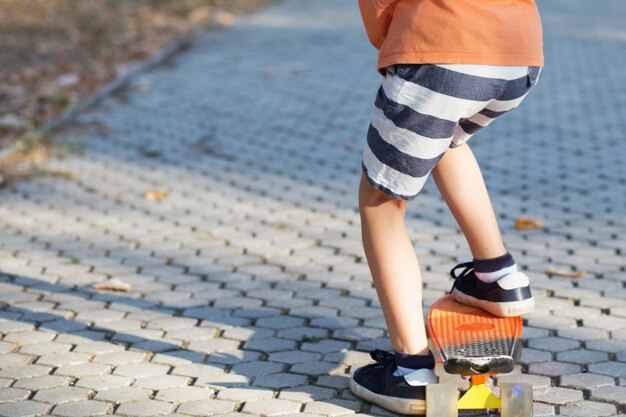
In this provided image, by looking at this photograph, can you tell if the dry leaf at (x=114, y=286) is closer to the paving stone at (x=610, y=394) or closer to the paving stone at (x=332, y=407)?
the paving stone at (x=332, y=407)

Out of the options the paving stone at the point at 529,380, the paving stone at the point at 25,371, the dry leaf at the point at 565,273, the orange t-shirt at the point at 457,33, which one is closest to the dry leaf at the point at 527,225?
the dry leaf at the point at 565,273

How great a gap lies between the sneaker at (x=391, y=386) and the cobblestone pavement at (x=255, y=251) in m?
0.08

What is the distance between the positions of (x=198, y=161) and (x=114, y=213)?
3.82 feet

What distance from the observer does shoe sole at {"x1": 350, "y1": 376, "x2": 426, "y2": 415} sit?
3035 mm

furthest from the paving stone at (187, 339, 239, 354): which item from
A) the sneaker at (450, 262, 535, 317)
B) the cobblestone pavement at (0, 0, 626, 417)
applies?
the sneaker at (450, 262, 535, 317)

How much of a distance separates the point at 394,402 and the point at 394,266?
1.37ft

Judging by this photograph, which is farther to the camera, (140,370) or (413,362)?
(140,370)

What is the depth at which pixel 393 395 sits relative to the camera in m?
3.08

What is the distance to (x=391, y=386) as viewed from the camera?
3094 mm

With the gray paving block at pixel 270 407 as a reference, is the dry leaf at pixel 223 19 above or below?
below

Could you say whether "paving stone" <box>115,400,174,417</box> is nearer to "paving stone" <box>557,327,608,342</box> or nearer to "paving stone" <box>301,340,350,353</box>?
"paving stone" <box>301,340,350,353</box>

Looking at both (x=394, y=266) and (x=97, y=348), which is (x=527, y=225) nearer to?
(x=394, y=266)

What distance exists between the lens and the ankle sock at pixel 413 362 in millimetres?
3072

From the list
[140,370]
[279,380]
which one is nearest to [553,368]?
[279,380]
